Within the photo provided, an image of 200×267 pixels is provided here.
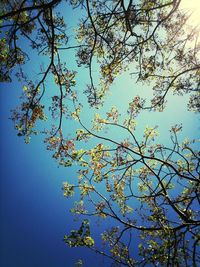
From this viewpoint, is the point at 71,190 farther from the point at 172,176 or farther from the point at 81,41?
the point at 81,41

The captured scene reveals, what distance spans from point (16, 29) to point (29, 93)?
2.12 m

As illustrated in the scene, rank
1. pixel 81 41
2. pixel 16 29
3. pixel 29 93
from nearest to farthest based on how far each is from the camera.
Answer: pixel 16 29 → pixel 29 93 → pixel 81 41

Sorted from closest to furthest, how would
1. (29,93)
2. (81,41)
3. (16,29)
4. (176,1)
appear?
(176,1), (16,29), (29,93), (81,41)

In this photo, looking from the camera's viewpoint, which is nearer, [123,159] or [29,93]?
[29,93]

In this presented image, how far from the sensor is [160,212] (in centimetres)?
1120

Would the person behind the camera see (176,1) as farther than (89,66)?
No

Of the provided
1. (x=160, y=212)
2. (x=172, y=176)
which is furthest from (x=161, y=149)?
(x=160, y=212)

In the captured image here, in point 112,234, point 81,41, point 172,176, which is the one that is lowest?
point 112,234

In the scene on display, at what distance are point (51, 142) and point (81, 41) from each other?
12.9ft

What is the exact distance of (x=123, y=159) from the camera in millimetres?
12078

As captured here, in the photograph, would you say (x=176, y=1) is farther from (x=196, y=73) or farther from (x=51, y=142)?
(x=51, y=142)

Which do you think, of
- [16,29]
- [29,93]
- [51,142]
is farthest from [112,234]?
[16,29]

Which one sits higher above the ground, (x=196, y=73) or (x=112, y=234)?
(x=196, y=73)

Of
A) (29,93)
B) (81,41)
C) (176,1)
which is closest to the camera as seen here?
(176,1)
